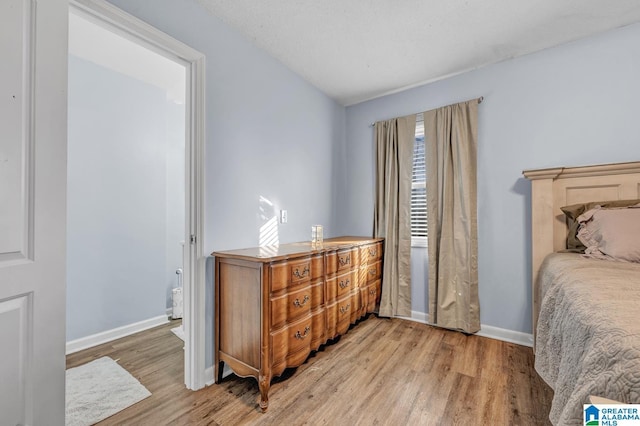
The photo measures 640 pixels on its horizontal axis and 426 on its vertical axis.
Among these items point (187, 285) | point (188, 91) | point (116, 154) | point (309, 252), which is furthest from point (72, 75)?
point (309, 252)

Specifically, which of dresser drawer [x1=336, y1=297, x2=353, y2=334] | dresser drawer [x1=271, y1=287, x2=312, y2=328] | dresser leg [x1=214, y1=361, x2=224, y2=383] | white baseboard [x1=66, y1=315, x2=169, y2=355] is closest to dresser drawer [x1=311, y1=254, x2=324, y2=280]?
dresser drawer [x1=271, y1=287, x2=312, y2=328]

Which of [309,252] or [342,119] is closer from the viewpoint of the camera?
[309,252]

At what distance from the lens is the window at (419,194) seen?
2959 millimetres

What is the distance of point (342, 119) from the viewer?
11.5ft

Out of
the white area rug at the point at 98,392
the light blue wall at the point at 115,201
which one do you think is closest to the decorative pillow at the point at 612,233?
the white area rug at the point at 98,392

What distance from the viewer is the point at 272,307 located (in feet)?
5.45

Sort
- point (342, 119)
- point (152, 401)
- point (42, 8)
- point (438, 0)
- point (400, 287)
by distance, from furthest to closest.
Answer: point (342, 119)
point (400, 287)
point (438, 0)
point (152, 401)
point (42, 8)

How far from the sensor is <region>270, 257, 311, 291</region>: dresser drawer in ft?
5.51

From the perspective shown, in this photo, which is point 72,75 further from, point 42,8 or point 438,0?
point 438,0

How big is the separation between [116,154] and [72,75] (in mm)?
701

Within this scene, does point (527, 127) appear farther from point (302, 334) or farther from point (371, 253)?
point (302, 334)

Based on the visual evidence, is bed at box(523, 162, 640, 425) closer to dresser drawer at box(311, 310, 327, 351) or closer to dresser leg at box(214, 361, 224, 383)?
dresser drawer at box(311, 310, 327, 351)

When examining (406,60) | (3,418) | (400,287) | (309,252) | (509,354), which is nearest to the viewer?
(3,418)

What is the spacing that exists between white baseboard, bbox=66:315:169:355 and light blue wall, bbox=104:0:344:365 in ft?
4.34
